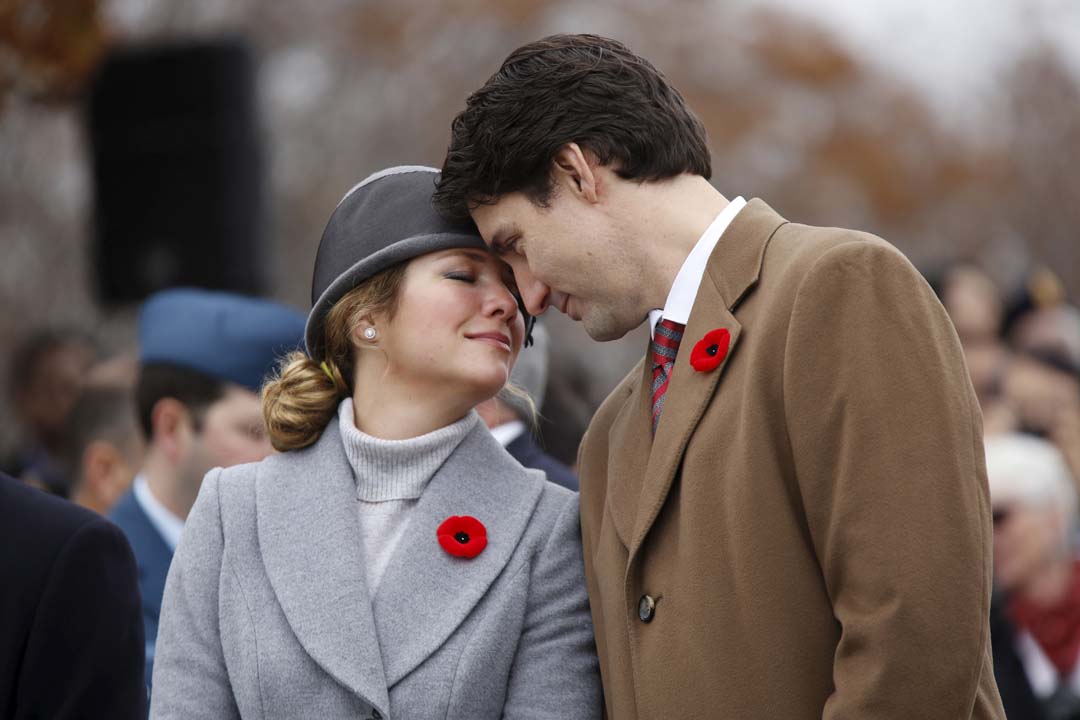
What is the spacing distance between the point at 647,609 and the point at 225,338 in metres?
2.23

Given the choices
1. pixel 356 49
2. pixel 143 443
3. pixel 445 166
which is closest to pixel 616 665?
pixel 445 166

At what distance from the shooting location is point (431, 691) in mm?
2939

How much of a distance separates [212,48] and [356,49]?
13.2 m

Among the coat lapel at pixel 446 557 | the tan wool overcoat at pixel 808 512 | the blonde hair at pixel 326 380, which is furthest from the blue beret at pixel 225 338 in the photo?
the tan wool overcoat at pixel 808 512

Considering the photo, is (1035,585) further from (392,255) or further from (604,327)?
(392,255)

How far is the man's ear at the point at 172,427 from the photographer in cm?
460

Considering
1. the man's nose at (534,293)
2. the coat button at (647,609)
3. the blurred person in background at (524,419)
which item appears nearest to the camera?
the coat button at (647,609)

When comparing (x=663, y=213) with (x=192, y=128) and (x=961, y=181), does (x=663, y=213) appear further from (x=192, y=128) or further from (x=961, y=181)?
(x=961, y=181)

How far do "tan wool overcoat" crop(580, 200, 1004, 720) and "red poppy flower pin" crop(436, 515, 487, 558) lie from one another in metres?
0.28

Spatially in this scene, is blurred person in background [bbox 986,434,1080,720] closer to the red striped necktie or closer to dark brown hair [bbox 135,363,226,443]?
the red striped necktie

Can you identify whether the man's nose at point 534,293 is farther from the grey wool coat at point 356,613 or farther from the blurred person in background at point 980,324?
the blurred person in background at point 980,324

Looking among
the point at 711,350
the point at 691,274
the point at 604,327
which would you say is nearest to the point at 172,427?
the point at 604,327

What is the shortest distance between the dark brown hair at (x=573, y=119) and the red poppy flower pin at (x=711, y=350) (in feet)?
1.22

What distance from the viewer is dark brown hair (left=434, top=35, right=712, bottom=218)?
9.93 ft
